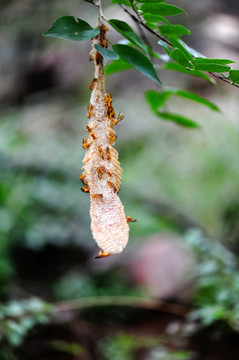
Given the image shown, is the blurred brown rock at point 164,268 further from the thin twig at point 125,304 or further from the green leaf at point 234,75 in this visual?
the green leaf at point 234,75

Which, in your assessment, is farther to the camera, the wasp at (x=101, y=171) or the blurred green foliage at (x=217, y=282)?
the blurred green foliage at (x=217, y=282)

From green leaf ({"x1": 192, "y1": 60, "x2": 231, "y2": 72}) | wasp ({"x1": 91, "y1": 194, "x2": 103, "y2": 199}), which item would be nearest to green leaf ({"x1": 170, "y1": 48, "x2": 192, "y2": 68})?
green leaf ({"x1": 192, "y1": 60, "x2": 231, "y2": 72})

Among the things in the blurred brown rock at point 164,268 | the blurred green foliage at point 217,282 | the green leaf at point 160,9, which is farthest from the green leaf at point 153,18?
the blurred brown rock at point 164,268

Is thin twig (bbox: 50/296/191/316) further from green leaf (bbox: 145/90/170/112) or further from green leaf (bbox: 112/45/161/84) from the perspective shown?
green leaf (bbox: 112/45/161/84)

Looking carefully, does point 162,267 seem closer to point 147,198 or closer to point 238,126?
point 147,198

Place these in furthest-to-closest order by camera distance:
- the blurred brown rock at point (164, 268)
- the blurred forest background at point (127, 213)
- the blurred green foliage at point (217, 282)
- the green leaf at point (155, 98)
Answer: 1. the blurred brown rock at point (164, 268)
2. the blurred forest background at point (127, 213)
3. the blurred green foliage at point (217, 282)
4. the green leaf at point (155, 98)

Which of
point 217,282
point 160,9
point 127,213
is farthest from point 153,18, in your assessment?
point 127,213

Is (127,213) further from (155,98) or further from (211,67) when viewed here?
(211,67)
